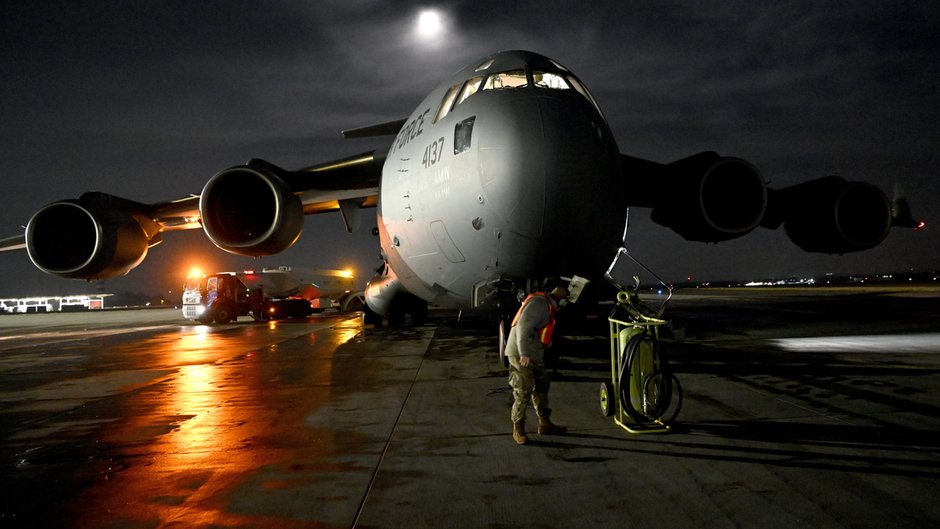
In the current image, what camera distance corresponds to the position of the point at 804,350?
28.4ft

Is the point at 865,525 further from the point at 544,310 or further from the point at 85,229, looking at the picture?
the point at 85,229

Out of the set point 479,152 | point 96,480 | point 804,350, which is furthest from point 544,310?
point 804,350

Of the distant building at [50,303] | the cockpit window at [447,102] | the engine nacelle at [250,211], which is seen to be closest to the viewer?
the cockpit window at [447,102]

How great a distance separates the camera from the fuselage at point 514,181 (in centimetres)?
546

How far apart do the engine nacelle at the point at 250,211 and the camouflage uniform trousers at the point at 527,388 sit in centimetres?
684

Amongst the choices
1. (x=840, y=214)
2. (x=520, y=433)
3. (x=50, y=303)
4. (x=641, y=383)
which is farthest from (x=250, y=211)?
(x=50, y=303)

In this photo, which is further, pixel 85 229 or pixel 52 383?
pixel 85 229

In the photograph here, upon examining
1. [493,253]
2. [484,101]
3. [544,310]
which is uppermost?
[484,101]

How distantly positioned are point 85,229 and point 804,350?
14.1 metres

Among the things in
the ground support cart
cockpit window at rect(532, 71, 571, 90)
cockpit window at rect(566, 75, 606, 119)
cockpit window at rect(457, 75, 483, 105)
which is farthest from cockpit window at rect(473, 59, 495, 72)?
the ground support cart

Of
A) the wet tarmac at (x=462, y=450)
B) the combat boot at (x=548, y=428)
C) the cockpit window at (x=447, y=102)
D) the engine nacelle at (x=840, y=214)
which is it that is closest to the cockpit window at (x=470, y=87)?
the cockpit window at (x=447, y=102)

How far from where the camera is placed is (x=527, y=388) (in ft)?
13.8

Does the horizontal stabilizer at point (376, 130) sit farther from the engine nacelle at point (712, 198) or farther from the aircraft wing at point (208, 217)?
the engine nacelle at point (712, 198)

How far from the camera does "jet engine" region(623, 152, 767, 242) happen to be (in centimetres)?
902
